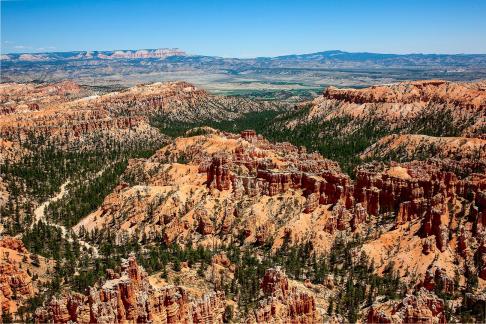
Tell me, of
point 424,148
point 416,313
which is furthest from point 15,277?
point 424,148

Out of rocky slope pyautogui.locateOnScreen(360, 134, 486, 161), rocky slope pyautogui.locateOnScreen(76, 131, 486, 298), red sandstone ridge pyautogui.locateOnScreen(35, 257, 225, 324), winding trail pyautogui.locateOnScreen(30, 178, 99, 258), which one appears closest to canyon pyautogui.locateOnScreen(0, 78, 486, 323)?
red sandstone ridge pyautogui.locateOnScreen(35, 257, 225, 324)

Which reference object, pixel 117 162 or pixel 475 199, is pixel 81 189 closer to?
pixel 117 162

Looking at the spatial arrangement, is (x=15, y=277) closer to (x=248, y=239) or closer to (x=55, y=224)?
(x=248, y=239)

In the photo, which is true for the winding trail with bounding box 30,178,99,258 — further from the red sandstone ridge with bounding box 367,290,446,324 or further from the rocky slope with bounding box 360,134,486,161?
the rocky slope with bounding box 360,134,486,161

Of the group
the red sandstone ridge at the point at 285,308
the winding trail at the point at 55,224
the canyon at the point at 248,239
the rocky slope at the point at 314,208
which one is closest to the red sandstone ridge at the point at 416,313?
the canyon at the point at 248,239

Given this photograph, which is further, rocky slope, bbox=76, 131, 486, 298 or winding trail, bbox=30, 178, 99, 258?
winding trail, bbox=30, 178, 99, 258

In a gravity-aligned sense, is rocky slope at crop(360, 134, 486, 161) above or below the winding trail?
above
